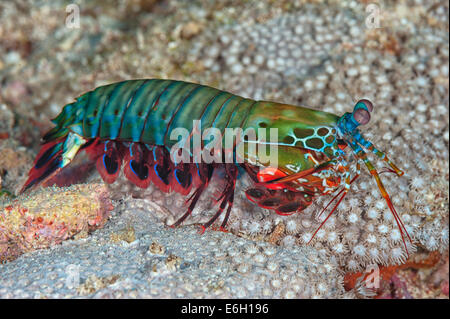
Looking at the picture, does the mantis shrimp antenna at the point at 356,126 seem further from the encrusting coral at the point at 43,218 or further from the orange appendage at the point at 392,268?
the encrusting coral at the point at 43,218

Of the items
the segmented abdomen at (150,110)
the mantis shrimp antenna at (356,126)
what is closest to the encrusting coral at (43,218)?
the segmented abdomen at (150,110)

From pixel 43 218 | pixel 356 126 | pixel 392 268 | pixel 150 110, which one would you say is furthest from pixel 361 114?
pixel 43 218

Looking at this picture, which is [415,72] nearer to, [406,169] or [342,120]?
[406,169]

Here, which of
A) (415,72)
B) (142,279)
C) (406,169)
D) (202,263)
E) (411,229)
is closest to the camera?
(142,279)

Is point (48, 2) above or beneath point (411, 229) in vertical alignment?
above

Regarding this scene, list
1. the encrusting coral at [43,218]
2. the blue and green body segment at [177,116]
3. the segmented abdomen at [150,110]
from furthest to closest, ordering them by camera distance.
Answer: the segmented abdomen at [150,110] < the blue and green body segment at [177,116] < the encrusting coral at [43,218]

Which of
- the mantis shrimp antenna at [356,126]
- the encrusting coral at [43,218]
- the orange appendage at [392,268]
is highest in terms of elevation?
the mantis shrimp antenna at [356,126]

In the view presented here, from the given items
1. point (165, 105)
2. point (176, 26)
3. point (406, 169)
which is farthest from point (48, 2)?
point (406, 169)
